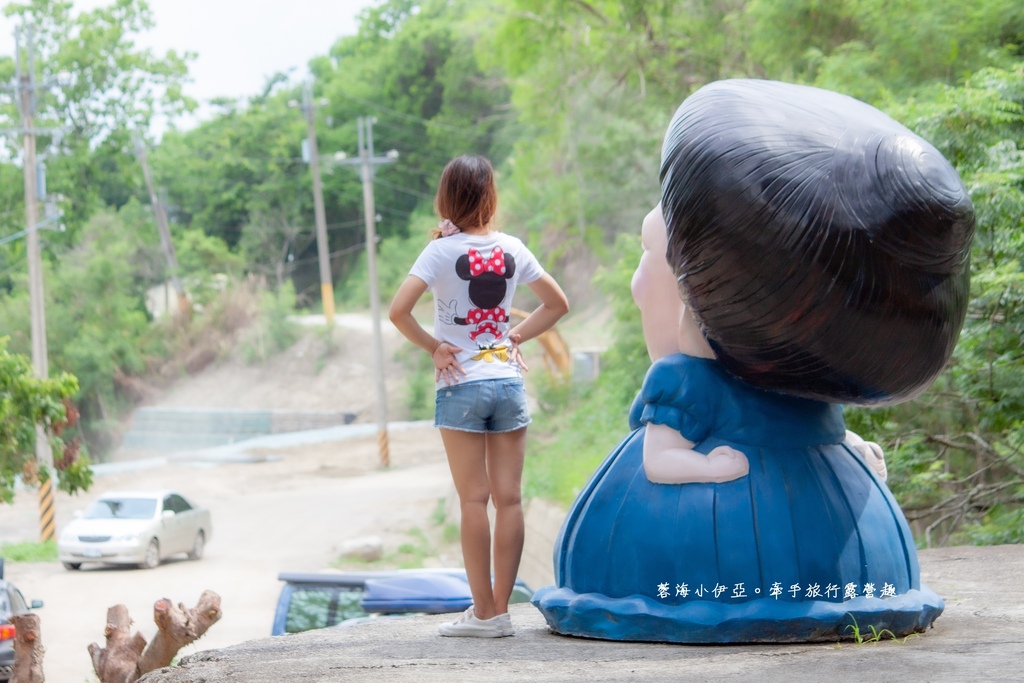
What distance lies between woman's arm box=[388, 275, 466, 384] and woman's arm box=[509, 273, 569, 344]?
0.28 metres

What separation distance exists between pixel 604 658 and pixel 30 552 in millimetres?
19660

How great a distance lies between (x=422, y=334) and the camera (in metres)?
4.04

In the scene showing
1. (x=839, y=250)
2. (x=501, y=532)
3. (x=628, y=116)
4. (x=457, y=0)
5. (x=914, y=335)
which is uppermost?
(x=457, y=0)

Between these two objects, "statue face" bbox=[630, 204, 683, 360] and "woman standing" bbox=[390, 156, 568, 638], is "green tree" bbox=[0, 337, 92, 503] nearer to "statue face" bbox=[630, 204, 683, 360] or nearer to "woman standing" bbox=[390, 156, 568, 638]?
"woman standing" bbox=[390, 156, 568, 638]

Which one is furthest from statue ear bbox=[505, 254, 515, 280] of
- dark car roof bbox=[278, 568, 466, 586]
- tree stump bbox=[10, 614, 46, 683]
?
dark car roof bbox=[278, 568, 466, 586]

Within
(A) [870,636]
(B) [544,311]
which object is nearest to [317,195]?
(B) [544,311]

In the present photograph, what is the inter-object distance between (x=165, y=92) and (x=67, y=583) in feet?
85.8

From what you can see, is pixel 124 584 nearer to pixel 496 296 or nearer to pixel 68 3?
pixel 496 296

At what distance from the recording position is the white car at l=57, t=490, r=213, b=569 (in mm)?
19062

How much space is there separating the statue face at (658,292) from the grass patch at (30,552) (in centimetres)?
1891

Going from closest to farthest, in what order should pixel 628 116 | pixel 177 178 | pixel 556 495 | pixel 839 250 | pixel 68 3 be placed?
pixel 839 250 → pixel 556 495 → pixel 628 116 → pixel 68 3 → pixel 177 178

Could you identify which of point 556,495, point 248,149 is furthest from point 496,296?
point 248,149

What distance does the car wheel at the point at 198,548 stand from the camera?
20.5 m

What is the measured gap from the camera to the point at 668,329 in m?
4.14
